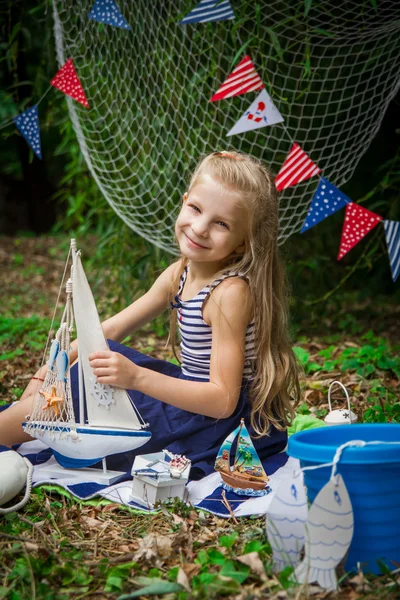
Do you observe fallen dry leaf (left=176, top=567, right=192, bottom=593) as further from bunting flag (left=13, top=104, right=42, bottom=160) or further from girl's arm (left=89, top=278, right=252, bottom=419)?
bunting flag (left=13, top=104, right=42, bottom=160)

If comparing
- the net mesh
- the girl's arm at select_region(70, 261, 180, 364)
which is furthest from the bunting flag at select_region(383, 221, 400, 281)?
the girl's arm at select_region(70, 261, 180, 364)

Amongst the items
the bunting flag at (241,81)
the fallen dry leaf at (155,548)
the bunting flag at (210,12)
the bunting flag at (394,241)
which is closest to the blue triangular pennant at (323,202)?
the bunting flag at (394,241)

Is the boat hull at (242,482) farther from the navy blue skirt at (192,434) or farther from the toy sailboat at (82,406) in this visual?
the toy sailboat at (82,406)

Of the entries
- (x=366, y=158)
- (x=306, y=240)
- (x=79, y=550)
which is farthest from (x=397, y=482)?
(x=366, y=158)

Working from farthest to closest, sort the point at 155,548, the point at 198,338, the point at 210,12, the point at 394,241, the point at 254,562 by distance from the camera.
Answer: the point at 210,12
the point at 394,241
the point at 198,338
the point at 155,548
the point at 254,562

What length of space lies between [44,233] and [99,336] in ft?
28.8

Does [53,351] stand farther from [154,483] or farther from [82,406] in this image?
[154,483]

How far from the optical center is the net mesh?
12.4 ft

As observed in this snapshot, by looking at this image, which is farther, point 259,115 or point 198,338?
point 259,115

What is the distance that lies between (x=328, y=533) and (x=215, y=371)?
75cm

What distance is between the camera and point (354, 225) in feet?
10.7

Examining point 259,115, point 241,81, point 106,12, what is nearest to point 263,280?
point 259,115

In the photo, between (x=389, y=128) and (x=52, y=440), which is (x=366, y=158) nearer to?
(x=389, y=128)

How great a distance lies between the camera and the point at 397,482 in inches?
62.3
